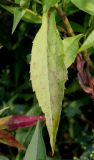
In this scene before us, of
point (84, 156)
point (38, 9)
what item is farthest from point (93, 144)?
point (38, 9)

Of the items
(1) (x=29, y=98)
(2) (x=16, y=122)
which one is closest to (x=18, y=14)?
(2) (x=16, y=122)

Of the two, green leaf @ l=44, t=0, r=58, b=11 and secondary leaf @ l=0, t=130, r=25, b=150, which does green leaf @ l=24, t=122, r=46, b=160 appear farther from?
green leaf @ l=44, t=0, r=58, b=11

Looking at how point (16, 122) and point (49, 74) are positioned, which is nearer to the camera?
point (49, 74)

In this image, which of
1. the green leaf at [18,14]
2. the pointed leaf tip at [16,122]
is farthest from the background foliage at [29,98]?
the green leaf at [18,14]

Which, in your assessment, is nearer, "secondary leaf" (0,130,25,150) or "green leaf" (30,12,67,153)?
"green leaf" (30,12,67,153)

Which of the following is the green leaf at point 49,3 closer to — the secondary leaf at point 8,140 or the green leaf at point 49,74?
the green leaf at point 49,74

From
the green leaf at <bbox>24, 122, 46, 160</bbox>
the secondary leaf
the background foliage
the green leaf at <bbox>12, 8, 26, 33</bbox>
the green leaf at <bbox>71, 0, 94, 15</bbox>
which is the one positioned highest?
the green leaf at <bbox>71, 0, 94, 15</bbox>

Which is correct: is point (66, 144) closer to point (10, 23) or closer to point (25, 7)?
point (10, 23)

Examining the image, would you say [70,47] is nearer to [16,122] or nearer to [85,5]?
[85,5]

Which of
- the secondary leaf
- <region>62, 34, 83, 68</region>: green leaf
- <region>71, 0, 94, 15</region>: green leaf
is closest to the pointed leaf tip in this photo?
the secondary leaf

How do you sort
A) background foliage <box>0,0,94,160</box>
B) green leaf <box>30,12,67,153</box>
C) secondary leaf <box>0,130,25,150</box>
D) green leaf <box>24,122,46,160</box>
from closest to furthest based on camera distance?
green leaf <box>30,12,67,153</box> → green leaf <box>24,122,46,160</box> → secondary leaf <box>0,130,25,150</box> → background foliage <box>0,0,94,160</box>
